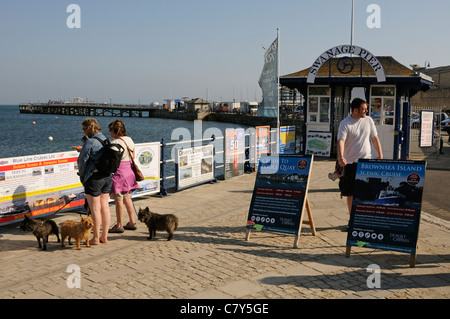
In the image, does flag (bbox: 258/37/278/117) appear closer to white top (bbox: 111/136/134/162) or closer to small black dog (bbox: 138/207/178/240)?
white top (bbox: 111/136/134/162)

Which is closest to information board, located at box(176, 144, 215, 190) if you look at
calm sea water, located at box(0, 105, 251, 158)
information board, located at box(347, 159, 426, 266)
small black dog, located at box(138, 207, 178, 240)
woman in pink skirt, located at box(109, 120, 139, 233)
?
woman in pink skirt, located at box(109, 120, 139, 233)

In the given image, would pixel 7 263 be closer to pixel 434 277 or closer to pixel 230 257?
pixel 230 257

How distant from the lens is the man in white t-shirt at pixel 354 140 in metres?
6.75

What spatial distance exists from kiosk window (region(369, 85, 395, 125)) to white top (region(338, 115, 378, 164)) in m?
10.8

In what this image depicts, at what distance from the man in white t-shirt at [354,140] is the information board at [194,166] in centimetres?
490

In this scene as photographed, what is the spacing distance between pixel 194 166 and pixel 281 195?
5004mm

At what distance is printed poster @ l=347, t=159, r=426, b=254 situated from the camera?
577 centimetres

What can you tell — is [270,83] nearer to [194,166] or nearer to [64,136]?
[194,166]

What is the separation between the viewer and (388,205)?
5.96 m

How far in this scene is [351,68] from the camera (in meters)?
17.4

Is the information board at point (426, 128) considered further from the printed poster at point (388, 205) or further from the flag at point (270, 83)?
the printed poster at point (388, 205)

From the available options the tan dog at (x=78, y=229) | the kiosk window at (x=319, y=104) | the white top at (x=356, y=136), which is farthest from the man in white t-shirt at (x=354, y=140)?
the kiosk window at (x=319, y=104)

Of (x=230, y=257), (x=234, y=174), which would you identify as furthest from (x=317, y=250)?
(x=234, y=174)

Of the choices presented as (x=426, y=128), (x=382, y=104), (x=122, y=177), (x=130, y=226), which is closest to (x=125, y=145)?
(x=122, y=177)
